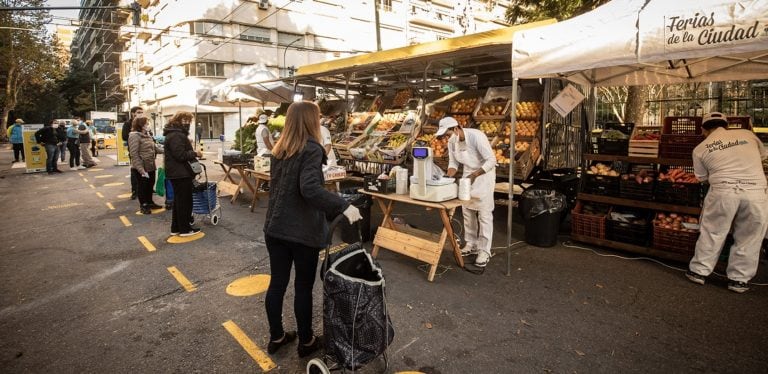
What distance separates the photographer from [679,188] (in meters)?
5.35

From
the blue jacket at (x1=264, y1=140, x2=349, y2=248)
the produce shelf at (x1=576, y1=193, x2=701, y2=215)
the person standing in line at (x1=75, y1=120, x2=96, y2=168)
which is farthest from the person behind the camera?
the person standing in line at (x1=75, y1=120, x2=96, y2=168)

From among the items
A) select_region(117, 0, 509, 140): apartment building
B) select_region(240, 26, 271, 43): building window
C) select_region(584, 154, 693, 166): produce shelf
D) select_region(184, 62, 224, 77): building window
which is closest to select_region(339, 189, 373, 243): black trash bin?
select_region(584, 154, 693, 166): produce shelf

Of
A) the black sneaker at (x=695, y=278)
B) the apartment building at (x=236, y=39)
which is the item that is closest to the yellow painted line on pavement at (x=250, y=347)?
the black sneaker at (x=695, y=278)

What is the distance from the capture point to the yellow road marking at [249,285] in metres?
4.45

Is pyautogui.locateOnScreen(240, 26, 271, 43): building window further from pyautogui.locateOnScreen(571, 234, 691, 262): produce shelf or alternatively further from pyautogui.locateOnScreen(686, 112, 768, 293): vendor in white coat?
pyautogui.locateOnScreen(686, 112, 768, 293): vendor in white coat

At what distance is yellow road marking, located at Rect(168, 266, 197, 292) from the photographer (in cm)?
461

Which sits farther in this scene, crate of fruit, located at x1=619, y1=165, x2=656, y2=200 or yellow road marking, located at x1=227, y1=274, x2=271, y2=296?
crate of fruit, located at x1=619, y1=165, x2=656, y2=200

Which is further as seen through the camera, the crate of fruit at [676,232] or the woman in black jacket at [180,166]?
the woman in black jacket at [180,166]

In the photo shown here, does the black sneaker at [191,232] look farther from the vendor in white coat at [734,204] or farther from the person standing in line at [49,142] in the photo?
the person standing in line at [49,142]

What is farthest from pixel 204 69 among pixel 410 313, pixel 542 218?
pixel 410 313

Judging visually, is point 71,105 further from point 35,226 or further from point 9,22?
point 35,226

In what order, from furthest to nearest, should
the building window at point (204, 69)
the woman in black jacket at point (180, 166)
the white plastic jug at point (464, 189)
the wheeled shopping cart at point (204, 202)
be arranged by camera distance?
the building window at point (204, 69), the wheeled shopping cart at point (204, 202), the woman in black jacket at point (180, 166), the white plastic jug at point (464, 189)

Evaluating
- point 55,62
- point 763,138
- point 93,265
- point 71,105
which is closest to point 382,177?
point 93,265

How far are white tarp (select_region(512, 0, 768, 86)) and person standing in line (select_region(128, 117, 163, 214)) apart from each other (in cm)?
711
